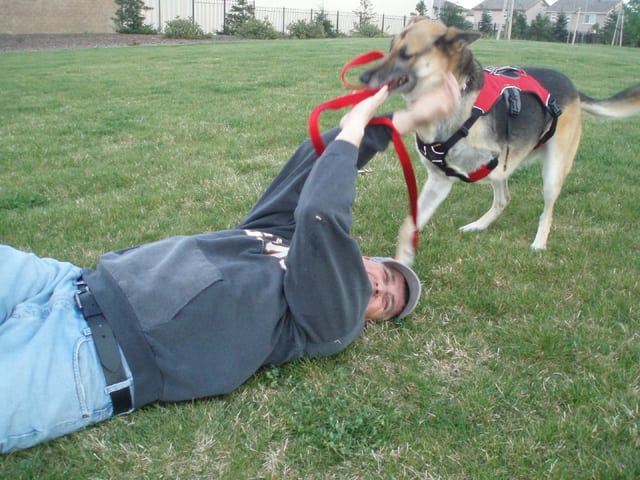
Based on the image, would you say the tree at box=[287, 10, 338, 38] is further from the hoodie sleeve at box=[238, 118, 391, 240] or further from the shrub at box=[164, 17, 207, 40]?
the hoodie sleeve at box=[238, 118, 391, 240]

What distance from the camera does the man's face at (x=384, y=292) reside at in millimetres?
3266

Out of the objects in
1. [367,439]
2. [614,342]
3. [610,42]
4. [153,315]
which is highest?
[610,42]

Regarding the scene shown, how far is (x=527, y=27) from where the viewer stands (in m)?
49.2

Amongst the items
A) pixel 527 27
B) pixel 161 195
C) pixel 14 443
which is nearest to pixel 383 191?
pixel 161 195

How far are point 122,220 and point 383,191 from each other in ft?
8.49

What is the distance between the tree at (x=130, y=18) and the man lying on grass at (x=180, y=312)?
111 feet

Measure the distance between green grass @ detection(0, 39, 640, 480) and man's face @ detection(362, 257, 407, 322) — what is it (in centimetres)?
12

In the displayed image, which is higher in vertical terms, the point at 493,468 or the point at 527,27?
the point at 527,27

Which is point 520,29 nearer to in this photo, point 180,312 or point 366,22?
point 366,22

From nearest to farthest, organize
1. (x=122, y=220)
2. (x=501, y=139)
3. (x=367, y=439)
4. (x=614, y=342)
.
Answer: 1. (x=367, y=439)
2. (x=614, y=342)
3. (x=501, y=139)
4. (x=122, y=220)

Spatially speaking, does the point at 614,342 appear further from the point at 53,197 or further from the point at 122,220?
the point at 53,197

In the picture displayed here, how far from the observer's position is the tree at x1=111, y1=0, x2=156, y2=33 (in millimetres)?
32281

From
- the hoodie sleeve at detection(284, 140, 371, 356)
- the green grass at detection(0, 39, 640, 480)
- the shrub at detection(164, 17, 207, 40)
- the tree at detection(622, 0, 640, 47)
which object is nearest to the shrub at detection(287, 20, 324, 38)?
the shrub at detection(164, 17, 207, 40)

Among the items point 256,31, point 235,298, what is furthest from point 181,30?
point 235,298
